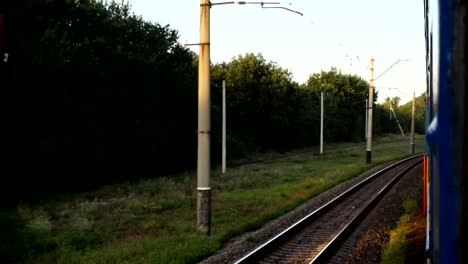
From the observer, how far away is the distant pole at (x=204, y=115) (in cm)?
1380

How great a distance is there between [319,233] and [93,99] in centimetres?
2191

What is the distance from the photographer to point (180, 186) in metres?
27.3

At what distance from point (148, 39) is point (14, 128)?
56.9 ft

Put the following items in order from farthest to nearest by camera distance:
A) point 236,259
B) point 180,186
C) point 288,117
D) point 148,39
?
1. point 288,117
2. point 148,39
3. point 180,186
4. point 236,259

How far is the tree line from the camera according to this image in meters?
25.7

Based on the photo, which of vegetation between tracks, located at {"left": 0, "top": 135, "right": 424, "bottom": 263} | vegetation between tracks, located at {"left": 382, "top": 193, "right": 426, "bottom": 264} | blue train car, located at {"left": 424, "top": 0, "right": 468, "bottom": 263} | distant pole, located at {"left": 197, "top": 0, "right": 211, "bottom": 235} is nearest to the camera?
blue train car, located at {"left": 424, "top": 0, "right": 468, "bottom": 263}

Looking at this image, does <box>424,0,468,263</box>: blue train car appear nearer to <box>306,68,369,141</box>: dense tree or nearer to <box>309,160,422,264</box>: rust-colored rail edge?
<box>309,160,422,264</box>: rust-colored rail edge

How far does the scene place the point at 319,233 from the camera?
1419 centimetres

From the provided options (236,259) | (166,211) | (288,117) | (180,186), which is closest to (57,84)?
(180,186)

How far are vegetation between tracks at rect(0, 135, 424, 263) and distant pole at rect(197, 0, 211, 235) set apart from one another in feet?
2.18

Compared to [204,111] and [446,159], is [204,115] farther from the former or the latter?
[446,159]

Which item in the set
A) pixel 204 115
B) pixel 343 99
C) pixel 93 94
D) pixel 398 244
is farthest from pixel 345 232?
pixel 343 99

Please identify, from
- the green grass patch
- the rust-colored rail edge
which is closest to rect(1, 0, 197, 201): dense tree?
the rust-colored rail edge

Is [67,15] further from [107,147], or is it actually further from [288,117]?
[288,117]
